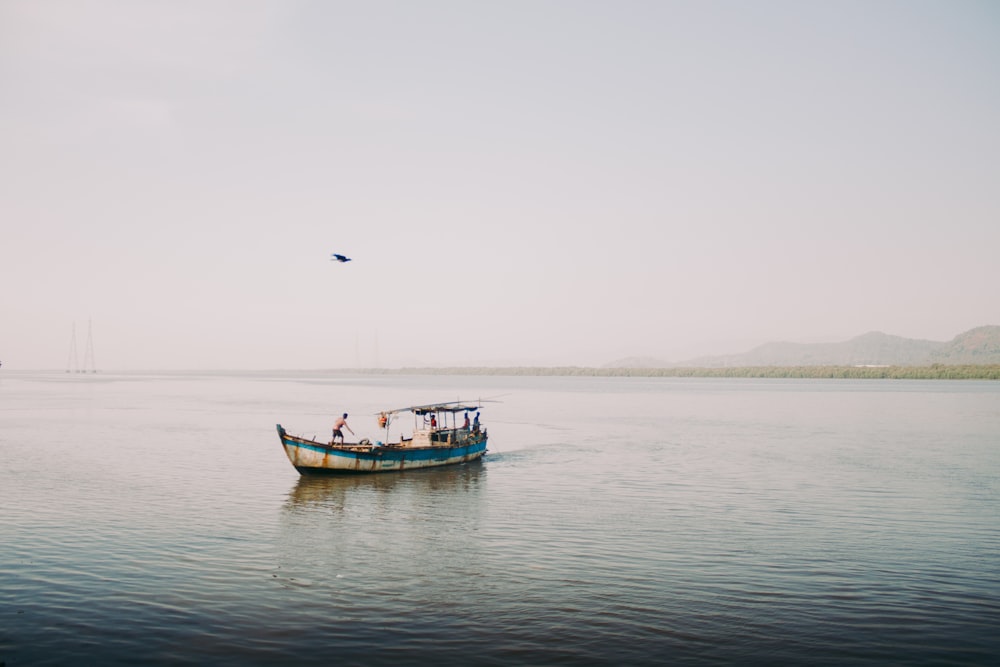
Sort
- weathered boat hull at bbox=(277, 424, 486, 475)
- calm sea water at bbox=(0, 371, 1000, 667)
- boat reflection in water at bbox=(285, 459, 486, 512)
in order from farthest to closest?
1. weathered boat hull at bbox=(277, 424, 486, 475)
2. boat reflection in water at bbox=(285, 459, 486, 512)
3. calm sea water at bbox=(0, 371, 1000, 667)

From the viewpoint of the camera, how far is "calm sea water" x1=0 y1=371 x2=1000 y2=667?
1374cm

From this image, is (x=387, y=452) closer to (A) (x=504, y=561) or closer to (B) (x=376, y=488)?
(B) (x=376, y=488)

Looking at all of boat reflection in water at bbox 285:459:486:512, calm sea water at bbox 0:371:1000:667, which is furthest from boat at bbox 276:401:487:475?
calm sea water at bbox 0:371:1000:667

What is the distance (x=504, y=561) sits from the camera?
19.6m

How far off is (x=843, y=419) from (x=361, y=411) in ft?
176

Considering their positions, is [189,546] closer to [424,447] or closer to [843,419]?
[424,447]

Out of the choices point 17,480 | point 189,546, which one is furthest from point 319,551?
point 17,480

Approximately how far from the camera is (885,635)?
14180mm

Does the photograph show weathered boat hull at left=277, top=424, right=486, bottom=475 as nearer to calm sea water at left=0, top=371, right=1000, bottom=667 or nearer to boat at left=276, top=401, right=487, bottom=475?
boat at left=276, top=401, right=487, bottom=475

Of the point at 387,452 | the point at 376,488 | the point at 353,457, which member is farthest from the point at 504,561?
the point at 387,452

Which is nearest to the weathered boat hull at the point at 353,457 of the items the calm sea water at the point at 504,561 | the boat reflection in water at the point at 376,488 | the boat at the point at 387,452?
the boat at the point at 387,452

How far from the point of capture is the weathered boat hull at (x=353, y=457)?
33656 mm

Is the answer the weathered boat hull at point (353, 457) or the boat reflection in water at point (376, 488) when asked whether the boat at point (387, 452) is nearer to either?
the weathered boat hull at point (353, 457)

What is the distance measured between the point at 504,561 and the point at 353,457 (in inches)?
654
